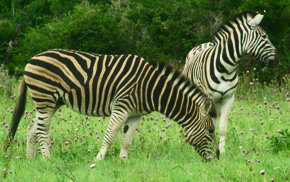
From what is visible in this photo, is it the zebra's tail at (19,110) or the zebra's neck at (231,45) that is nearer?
the zebra's tail at (19,110)

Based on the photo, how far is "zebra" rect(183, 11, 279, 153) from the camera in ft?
24.9

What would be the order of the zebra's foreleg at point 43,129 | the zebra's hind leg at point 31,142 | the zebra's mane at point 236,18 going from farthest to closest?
the zebra's mane at point 236,18 → the zebra's hind leg at point 31,142 → the zebra's foreleg at point 43,129

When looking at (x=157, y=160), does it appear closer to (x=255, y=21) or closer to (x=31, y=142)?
(x=31, y=142)

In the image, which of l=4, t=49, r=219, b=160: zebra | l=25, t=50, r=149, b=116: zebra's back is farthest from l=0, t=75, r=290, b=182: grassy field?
l=25, t=50, r=149, b=116: zebra's back

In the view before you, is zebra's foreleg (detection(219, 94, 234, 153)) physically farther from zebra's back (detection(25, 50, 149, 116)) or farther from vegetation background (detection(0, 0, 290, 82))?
vegetation background (detection(0, 0, 290, 82))

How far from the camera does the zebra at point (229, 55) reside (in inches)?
298

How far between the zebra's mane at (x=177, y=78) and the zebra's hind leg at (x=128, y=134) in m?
0.82

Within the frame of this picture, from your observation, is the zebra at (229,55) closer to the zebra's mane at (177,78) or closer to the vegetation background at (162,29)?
the zebra's mane at (177,78)

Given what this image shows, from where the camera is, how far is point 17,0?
3055 cm

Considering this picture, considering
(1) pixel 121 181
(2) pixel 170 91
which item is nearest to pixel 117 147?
(2) pixel 170 91

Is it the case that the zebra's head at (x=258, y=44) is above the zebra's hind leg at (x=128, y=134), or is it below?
above

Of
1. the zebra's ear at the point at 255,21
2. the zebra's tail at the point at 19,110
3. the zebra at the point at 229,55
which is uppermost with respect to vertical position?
the zebra's ear at the point at 255,21

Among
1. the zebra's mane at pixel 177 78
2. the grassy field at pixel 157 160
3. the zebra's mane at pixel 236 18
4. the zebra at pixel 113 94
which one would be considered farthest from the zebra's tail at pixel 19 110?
the zebra's mane at pixel 236 18

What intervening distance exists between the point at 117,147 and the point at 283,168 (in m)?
2.95
